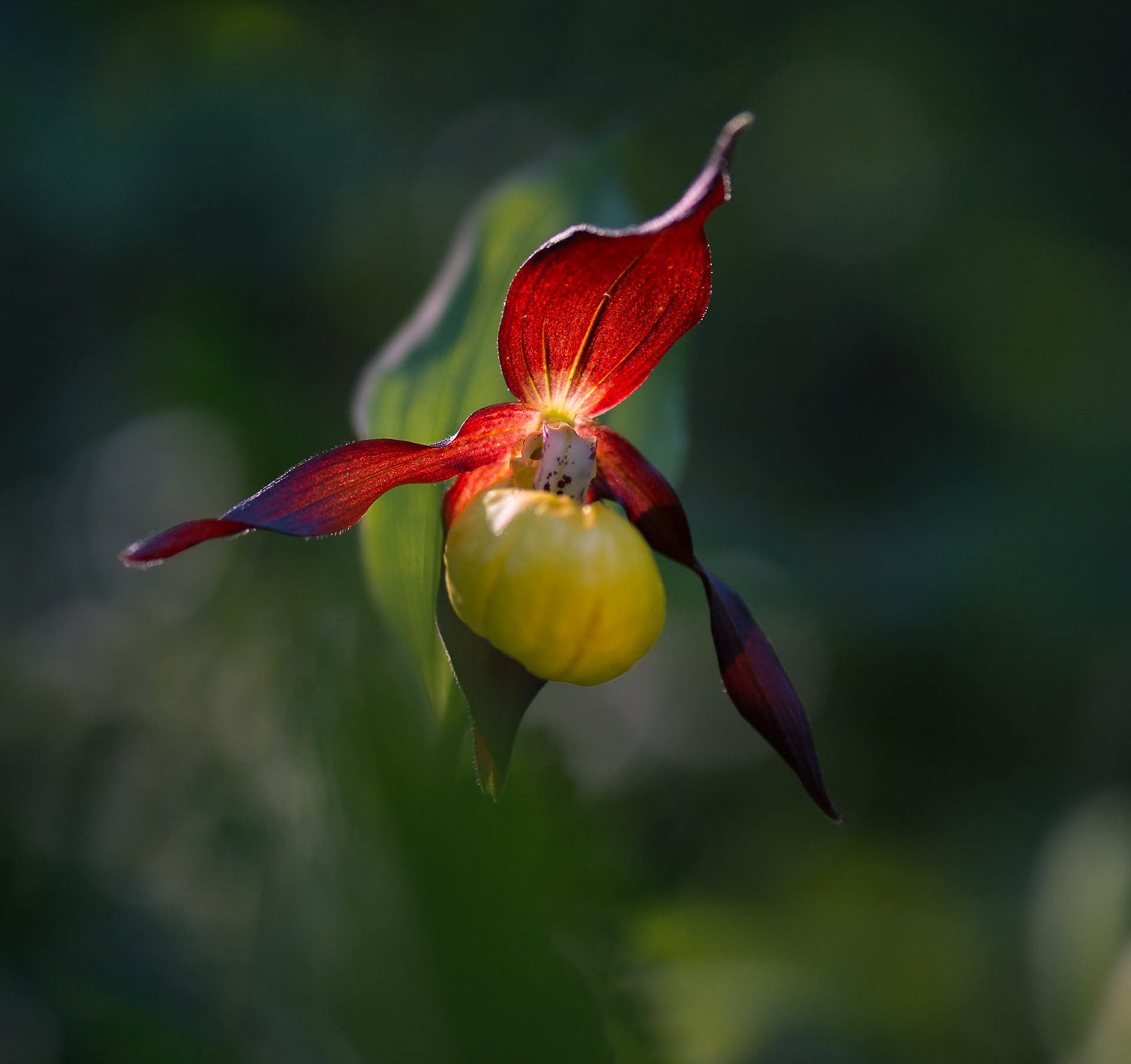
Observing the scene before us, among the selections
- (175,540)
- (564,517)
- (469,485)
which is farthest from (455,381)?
(175,540)

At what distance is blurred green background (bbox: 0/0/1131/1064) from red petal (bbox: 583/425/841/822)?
17cm

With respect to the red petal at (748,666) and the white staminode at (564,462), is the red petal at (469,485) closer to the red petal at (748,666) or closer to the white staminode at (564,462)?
the white staminode at (564,462)

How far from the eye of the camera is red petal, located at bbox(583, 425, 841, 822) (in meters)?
0.78

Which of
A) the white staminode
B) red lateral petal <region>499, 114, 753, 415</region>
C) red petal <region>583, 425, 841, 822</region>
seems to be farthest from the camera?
the white staminode

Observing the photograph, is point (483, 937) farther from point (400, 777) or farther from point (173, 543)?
point (173, 543)

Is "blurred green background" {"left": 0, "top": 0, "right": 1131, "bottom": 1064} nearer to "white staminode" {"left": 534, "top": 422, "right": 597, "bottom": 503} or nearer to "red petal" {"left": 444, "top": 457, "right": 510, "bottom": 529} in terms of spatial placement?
"red petal" {"left": 444, "top": 457, "right": 510, "bottom": 529}

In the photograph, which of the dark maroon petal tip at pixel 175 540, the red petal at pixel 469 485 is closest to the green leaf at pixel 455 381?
the red petal at pixel 469 485

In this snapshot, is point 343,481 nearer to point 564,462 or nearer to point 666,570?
point 564,462

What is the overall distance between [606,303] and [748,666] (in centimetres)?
33

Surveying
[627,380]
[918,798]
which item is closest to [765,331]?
[918,798]

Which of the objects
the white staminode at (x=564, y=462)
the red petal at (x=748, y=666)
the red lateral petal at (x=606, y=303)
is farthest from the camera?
the white staminode at (x=564, y=462)

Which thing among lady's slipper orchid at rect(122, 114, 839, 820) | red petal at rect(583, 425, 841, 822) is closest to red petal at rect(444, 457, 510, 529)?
lady's slipper orchid at rect(122, 114, 839, 820)

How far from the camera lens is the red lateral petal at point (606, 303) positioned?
0.62 meters

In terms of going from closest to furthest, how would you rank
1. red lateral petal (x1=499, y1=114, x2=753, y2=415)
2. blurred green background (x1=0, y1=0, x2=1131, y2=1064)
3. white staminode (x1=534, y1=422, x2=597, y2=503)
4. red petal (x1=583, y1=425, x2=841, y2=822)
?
blurred green background (x1=0, y1=0, x2=1131, y2=1064) → red lateral petal (x1=499, y1=114, x2=753, y2=415) → red petal (x1=583, y1=425, x2=841, y2=822) → white staminode (x1=534, y1=422, x2=597, y2=503)
